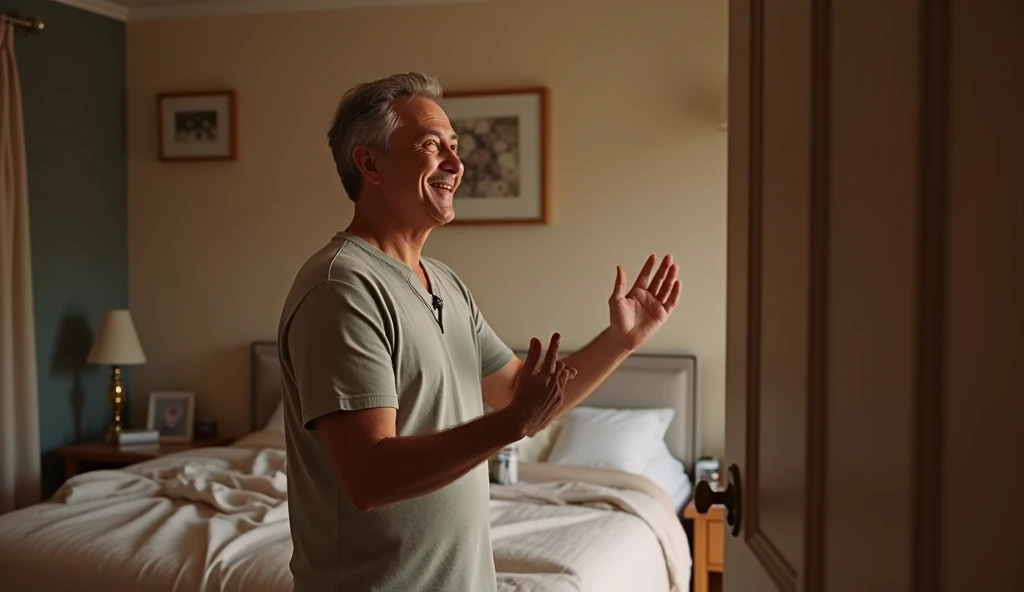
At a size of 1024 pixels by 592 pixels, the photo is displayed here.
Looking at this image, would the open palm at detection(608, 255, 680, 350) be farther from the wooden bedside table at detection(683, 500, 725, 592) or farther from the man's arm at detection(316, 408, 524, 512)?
the wooden bedside table at detection(683, 500, 725, 592)

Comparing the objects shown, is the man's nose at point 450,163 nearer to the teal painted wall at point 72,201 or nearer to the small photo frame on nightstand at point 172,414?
the teal painted wall at point 72,201

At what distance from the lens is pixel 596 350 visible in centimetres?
207

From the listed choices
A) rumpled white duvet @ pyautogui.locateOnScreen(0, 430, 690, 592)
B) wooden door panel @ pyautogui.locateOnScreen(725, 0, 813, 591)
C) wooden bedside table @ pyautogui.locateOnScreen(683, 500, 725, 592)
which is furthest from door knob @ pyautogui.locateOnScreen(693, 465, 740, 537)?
wooden bedside table @ pyautogui.locateOnScreen(683, 500, 725, 592)

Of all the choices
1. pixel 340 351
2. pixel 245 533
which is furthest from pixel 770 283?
pixel 245 533

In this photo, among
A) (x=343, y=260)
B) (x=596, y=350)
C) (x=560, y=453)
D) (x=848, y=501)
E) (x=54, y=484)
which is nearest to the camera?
(x=848, y=501)

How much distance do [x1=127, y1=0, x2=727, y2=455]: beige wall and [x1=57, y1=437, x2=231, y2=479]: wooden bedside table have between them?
31cm

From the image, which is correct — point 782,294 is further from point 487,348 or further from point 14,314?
point 14,314

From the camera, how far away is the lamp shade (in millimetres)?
4980

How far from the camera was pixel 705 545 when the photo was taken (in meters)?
3.90

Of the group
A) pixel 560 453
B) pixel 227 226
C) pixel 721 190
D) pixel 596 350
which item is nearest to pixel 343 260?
pixel 596 350

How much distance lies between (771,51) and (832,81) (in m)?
0.27

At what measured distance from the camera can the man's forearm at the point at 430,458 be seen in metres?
1.48

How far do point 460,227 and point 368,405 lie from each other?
3374 millimetres

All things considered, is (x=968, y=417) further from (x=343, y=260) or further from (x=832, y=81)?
(x=343, y=260)
